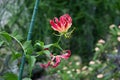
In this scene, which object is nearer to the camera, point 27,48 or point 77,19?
point 27,48

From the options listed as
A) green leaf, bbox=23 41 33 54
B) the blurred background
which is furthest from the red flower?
the blurred background

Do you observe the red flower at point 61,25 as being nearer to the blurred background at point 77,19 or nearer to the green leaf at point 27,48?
the green leaf at point 27,48

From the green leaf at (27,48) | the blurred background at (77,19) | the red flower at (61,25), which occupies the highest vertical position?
the blurred background at (77,19)

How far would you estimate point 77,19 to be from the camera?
4059mm

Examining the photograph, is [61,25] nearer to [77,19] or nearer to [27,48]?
[27,48]

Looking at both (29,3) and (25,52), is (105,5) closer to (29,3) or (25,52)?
(29,3)

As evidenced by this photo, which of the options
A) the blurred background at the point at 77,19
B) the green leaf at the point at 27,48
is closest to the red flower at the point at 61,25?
the green leaf at the point at 27,48

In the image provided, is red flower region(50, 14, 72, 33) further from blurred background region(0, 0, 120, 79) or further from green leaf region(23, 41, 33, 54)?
blurred background region(0, 0, 120, 79)

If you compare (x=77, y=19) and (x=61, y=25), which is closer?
(x=61, y=25)

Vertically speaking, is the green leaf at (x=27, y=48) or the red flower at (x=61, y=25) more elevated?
the red flower at (x=61, y=25)

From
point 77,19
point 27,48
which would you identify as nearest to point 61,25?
point 27,48

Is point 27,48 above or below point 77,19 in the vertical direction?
below

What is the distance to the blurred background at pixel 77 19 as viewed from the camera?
366 cm

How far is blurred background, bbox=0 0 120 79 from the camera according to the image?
12.0ft
